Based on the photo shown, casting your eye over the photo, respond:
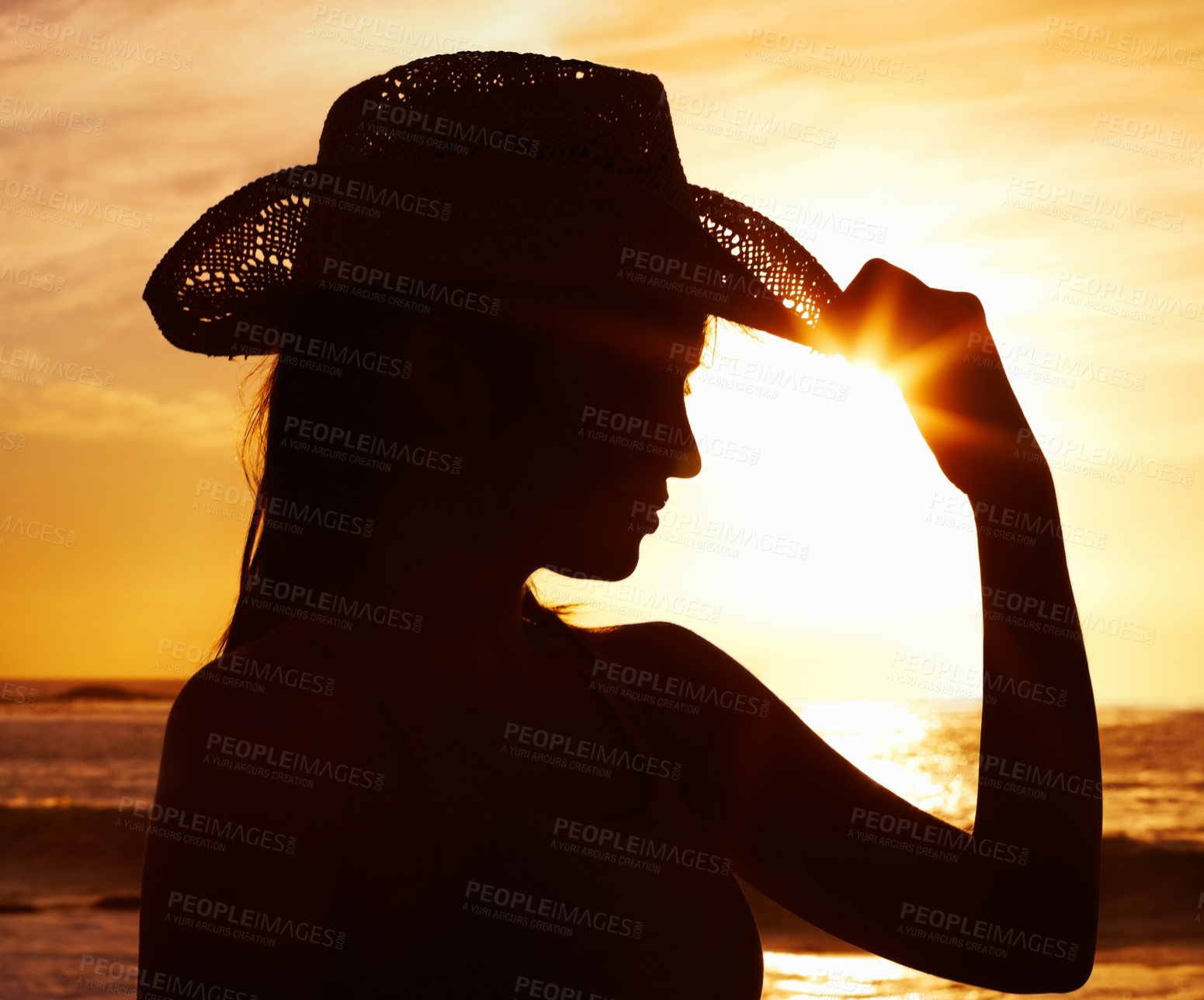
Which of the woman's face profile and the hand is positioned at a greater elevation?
the hand

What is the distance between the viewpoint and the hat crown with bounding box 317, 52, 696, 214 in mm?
1839

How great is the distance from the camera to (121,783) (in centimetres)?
2459

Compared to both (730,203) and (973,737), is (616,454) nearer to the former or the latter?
(730,203)

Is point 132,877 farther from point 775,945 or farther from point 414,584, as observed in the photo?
point 414,584

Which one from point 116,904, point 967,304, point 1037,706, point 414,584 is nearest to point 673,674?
point 414,584

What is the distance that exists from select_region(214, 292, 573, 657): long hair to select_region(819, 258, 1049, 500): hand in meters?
0.69

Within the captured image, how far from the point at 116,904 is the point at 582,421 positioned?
15.6m

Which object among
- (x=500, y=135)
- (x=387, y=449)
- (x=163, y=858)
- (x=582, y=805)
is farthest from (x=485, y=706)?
(x=500, y=135)

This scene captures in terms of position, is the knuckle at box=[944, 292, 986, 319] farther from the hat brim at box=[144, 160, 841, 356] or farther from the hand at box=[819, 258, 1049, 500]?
the hat brim at box=[144, 160, 841, 356]

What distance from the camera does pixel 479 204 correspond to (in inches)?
71.1

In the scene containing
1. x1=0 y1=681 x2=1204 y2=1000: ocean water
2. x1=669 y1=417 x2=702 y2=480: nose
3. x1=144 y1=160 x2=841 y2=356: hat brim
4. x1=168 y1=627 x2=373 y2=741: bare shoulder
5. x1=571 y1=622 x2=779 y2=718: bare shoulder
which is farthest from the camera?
x1=0 y1=681 x2=1204 y2=1000: ocean water

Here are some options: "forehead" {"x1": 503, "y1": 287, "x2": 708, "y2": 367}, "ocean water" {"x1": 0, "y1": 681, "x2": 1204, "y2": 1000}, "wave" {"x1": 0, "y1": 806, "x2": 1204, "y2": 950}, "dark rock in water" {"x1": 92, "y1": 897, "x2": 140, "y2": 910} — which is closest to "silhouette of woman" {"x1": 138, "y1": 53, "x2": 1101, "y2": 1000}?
"forehead" {"x1": 503, "y1": 287, "x2": 708, "y2": 367}

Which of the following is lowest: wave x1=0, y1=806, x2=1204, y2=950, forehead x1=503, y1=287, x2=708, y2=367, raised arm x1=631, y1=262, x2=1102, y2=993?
wave x1=0, y1=806, x2=1204, y2=950

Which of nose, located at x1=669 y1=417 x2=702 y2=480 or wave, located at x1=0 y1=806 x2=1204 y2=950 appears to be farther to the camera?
wave, located at x1=0 y1=806 x2=1204 y2=950
